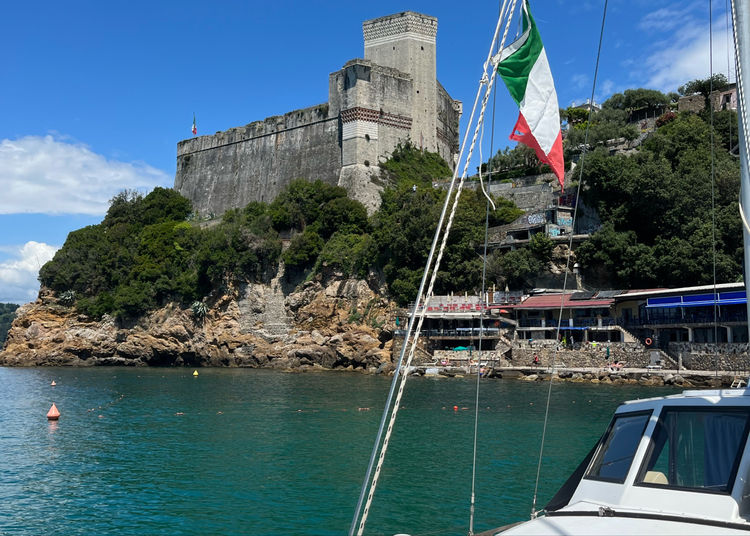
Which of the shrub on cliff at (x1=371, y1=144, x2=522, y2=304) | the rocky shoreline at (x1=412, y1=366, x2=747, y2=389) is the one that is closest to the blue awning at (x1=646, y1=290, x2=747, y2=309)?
the rocky shoreline at (x1=412, y1=366, x2=747, y2=389)

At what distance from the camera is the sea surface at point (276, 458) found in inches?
623

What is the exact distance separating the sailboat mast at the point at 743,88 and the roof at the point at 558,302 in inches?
1555

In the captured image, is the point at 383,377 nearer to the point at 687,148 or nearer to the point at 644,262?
the point at 644,262

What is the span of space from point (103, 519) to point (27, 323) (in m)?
65.7

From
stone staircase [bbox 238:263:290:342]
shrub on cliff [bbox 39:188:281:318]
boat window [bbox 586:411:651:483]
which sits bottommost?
boat window [bbox 586:411:651:483]

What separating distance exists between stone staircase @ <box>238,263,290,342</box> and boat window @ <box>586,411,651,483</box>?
5610 cm

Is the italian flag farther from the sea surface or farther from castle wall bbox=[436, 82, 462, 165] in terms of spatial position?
castle wall bbox=[436, 82, 462, 165]

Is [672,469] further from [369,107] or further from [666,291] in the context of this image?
[369,107]

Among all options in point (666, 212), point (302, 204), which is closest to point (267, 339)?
point (302, 204)

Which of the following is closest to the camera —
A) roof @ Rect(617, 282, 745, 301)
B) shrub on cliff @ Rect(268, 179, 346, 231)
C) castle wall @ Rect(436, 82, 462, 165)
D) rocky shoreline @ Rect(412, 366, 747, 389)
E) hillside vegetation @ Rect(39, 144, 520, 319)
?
rocky shoreline @ Rect(412, 366, 747, 389)

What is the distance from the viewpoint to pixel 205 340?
66.6 m

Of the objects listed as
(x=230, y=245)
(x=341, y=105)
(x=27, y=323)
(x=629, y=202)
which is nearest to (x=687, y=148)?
(x=629, y=202)

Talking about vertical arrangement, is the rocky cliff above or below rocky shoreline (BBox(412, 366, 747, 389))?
above

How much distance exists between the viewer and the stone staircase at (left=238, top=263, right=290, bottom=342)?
6381 centimetres
